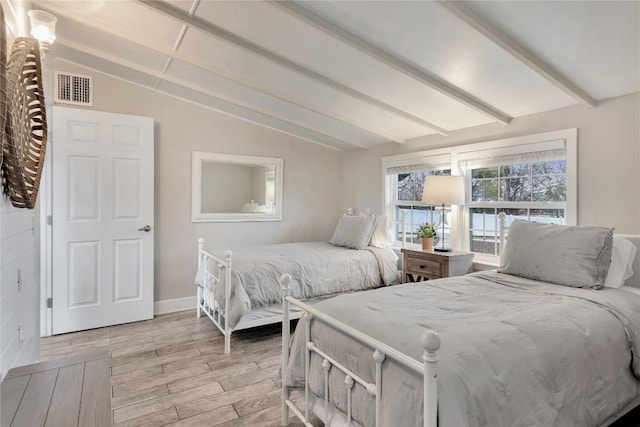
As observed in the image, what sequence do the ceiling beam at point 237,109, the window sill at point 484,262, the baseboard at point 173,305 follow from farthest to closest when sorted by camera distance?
the baseboard at point 173,305 → the window sill at point 484,262 → the ceiling beam at point 237,109

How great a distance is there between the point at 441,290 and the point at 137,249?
3.06m

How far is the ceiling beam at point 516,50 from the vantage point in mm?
1911

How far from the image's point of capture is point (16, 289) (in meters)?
1.67

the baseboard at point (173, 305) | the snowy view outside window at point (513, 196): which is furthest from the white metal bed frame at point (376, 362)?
the baseboard at point (173, 305)

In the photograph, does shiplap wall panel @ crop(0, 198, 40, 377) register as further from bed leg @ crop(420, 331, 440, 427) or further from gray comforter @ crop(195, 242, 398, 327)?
bed leg @ crop(420, 331, 440, 427)

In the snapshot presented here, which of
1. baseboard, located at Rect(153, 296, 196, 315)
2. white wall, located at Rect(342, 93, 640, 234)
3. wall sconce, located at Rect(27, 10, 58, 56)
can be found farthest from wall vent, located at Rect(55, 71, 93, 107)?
white wall, located at Rect(342, 93, 640, 234)

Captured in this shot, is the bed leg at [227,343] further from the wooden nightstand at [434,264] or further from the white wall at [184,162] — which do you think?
the wooden nightstand at [434,264]

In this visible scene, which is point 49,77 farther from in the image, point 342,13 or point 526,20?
point 526,20

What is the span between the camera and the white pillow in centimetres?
220

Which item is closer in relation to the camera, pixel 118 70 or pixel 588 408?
pixel 588 408

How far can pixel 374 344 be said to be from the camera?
130 centimetres

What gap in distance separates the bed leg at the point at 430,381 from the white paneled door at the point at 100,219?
134 inches

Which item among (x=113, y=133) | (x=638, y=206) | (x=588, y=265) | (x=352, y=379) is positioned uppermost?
(x=113, y=133)

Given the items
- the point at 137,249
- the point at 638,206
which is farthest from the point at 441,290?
the point at 137,249
